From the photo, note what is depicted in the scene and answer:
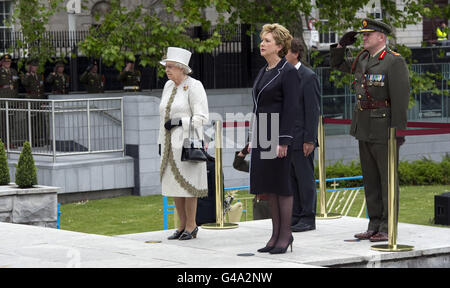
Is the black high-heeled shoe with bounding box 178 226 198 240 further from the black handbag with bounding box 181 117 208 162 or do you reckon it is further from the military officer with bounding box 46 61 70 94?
the military officer with bounding box 46 61 70 94

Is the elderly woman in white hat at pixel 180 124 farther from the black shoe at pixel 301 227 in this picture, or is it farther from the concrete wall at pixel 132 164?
the concrete wall at pixel 132 164

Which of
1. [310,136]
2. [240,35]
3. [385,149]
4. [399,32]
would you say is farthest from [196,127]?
[399,32]

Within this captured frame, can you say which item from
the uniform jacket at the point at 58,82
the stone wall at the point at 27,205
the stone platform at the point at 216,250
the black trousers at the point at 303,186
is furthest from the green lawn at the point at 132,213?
the uniform jacket at the point at 58,82

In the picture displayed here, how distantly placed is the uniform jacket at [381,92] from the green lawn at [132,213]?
5.37m

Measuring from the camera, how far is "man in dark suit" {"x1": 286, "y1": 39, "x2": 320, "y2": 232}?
33.1ft

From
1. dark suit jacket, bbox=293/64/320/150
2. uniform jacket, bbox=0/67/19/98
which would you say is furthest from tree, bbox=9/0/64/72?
dark suit jacket, bbox=293/64/320/150

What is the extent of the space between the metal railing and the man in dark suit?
8.13 metres

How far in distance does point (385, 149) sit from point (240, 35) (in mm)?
15530

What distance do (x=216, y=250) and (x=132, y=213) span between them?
24.0 ft

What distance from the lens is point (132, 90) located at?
76.6ft

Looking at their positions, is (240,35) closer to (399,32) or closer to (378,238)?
(378,238)

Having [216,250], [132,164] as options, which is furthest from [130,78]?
[216,250]

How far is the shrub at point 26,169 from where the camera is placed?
42.6 feet

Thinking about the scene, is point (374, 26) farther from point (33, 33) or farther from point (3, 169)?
point (33, 33)
